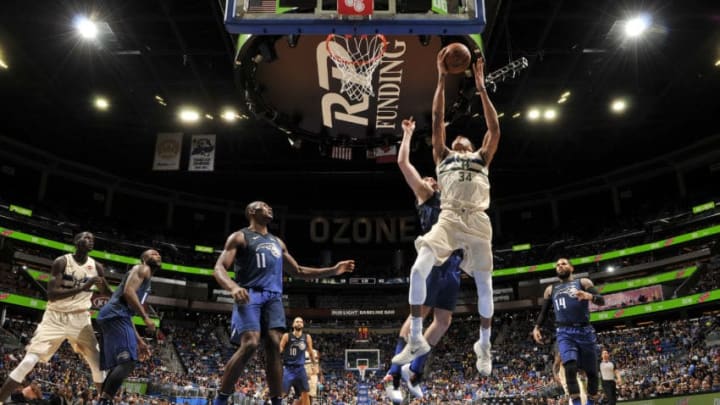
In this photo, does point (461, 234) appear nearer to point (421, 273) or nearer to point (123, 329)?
point (421, 273)

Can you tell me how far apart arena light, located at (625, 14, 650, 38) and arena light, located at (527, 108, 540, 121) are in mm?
5658

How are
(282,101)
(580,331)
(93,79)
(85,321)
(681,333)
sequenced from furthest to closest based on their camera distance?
1. (681,333)
2. (93,79)
3. (282,101)
4. (580,331)
5. (85,321)

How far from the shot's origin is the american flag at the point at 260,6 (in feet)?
24.3

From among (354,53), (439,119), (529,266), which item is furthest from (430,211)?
(529,266)

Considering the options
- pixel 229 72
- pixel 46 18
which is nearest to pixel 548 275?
pixel 229 72

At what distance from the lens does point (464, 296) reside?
119ft

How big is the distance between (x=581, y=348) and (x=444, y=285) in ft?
10.8

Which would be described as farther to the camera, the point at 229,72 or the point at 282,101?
the point at 229,72

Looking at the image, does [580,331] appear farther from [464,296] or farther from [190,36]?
[464,296]

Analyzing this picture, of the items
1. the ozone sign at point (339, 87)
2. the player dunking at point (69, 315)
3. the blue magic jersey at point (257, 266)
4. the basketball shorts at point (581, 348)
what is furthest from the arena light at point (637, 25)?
the player dunking at point (69, 315)

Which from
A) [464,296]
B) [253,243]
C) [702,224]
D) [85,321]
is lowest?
[85,321]

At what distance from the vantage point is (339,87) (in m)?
14.4

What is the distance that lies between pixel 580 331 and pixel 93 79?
831 inches

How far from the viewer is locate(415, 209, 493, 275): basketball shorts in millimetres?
4969
